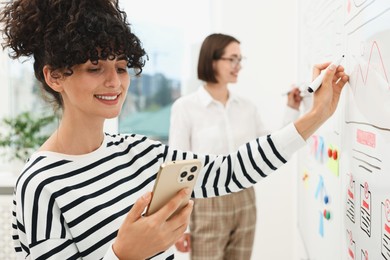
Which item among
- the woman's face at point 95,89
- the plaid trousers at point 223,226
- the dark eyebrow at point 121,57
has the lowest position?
the plaid trousers at point 223,226

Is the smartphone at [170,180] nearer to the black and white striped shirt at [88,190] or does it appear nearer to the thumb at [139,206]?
the thumb at [139,206]

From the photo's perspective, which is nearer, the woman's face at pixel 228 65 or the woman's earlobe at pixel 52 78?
the woman's earlobe at pixel 52 78

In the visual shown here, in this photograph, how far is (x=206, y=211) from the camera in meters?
2.09

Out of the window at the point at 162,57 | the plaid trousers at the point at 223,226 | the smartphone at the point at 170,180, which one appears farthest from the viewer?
the window at the point at 162,57

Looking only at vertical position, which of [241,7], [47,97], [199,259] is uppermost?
[241,7]

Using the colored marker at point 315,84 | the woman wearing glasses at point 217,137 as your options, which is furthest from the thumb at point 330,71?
the woman wearing glasses at point 217,137

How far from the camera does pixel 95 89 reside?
924 millimetres

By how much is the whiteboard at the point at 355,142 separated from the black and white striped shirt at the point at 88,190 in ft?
0.53

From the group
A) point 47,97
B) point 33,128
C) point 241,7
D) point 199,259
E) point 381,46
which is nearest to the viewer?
point 381,46

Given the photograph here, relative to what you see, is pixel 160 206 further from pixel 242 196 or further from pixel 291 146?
pixel 242 196

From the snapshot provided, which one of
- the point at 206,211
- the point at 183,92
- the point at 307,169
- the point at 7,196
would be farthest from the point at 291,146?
the point at 183,92

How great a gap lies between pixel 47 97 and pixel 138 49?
247 millimetres

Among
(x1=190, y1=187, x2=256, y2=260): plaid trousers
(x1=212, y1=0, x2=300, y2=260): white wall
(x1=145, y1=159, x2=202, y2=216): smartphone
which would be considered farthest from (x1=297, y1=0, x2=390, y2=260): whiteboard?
(x1=212, y1=0, x2=300, y2=260): white wall

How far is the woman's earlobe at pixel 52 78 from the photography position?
93cm
